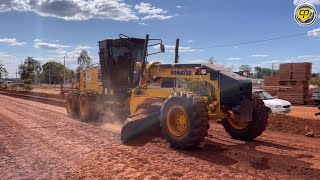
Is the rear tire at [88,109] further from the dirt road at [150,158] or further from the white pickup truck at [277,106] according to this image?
the white pickup truck at [277,106]

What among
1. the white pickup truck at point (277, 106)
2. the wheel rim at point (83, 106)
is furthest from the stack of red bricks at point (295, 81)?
the wheel rim at point (83, 106)

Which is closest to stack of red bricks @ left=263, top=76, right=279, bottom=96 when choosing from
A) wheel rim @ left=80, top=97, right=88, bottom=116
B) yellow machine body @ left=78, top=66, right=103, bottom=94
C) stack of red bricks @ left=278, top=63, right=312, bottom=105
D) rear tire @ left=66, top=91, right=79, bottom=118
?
stack of red bricks @ left=278, top=63, right=312, bottom=105

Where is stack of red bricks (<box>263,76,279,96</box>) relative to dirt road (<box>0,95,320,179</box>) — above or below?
above

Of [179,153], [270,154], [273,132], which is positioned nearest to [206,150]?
[179,153]

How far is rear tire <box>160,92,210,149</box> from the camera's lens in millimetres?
7613

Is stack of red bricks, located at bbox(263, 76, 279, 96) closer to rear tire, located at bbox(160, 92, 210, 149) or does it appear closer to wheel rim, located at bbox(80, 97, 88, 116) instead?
wheel rim, located at bbox(80, 97, 88, 116)

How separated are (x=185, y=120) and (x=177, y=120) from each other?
1.03 ft

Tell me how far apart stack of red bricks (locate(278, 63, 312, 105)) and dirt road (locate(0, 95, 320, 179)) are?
17.6 m

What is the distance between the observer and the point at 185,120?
799 cm

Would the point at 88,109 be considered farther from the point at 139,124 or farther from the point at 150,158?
the point at 150,158

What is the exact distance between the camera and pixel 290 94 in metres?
27.9

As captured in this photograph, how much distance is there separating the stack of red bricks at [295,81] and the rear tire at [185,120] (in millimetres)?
20856

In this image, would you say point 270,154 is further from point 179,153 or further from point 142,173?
point 142,173

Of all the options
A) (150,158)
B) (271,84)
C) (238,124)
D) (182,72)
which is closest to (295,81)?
(271,84)
